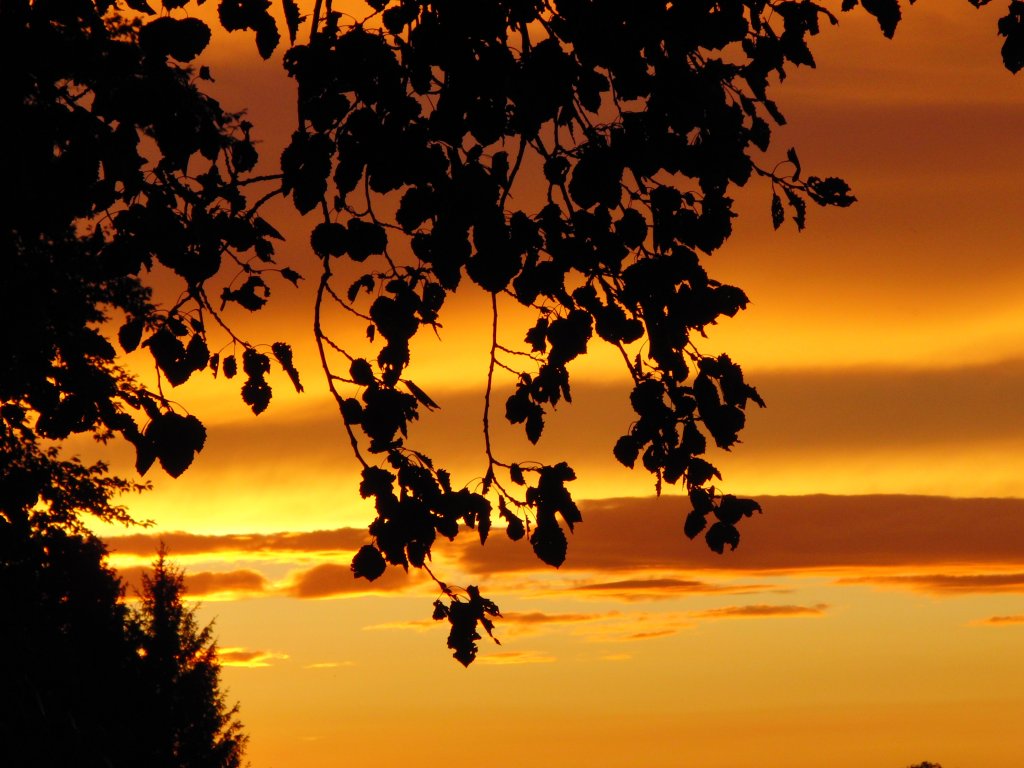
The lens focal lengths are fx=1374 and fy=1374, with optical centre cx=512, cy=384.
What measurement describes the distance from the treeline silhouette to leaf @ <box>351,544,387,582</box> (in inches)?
58.9

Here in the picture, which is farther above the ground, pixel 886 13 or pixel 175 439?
pixel 886 13

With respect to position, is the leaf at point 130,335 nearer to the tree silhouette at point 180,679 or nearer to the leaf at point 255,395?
the leaf at point 255,395

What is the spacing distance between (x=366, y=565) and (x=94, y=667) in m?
36.2

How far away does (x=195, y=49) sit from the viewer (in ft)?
15.0

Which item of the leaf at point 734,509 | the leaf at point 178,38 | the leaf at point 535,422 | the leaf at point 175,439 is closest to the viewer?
the leaf at point 178,38

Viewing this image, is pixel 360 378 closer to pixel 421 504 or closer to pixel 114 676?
pixel 421 504

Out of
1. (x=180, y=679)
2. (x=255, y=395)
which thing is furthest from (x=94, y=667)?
(x=255, y=395)

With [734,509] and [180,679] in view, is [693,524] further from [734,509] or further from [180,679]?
[180,679]

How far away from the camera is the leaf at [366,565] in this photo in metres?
6.06

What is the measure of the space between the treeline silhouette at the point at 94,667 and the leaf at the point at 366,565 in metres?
1.50

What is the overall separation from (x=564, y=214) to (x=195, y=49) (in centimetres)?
199

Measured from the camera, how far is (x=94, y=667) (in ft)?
130

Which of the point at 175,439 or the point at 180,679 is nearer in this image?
the point at 175,439

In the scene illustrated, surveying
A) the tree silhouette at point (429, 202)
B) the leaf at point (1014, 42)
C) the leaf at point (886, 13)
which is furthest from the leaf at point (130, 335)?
the leaf at point (1014, 42)
